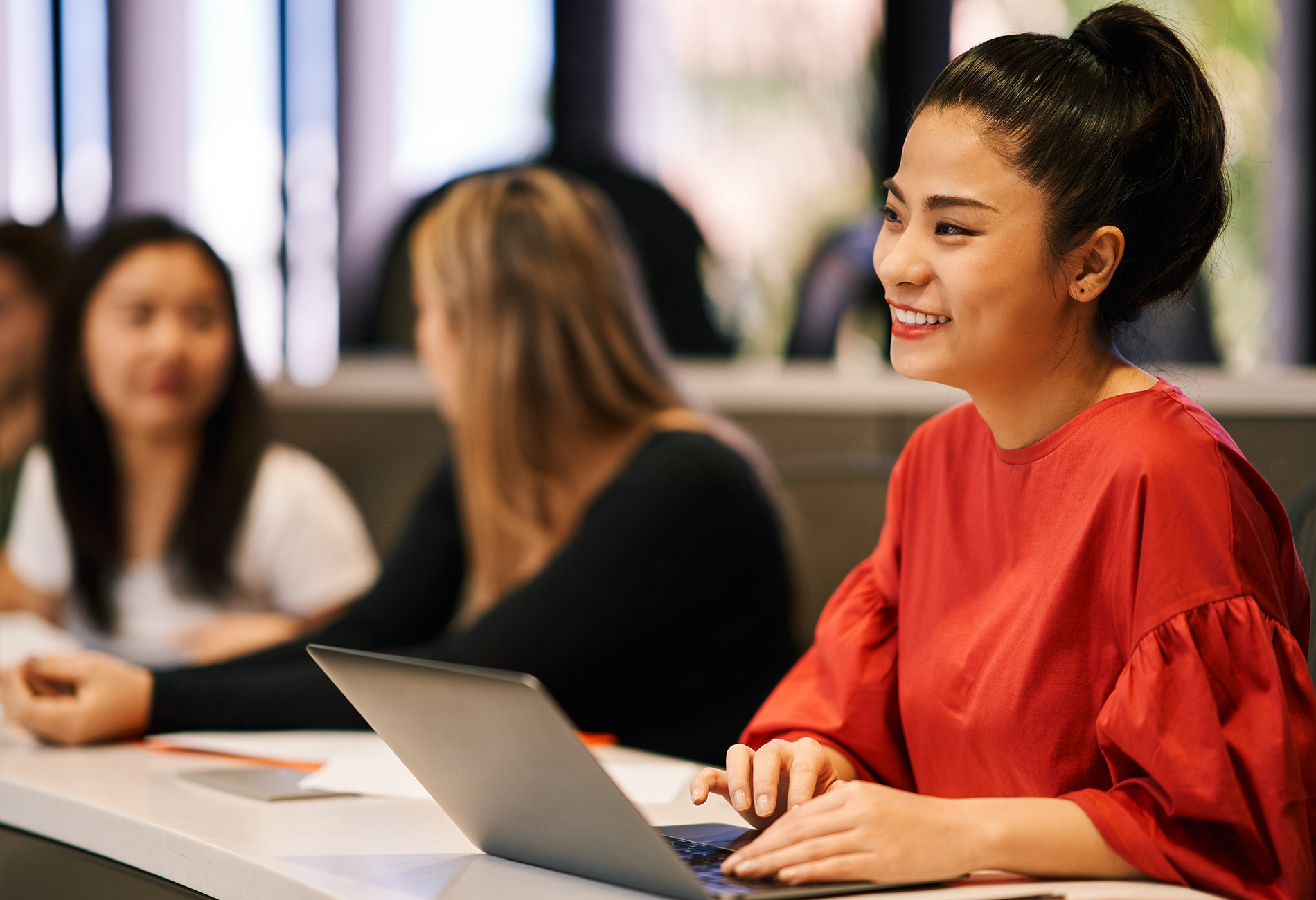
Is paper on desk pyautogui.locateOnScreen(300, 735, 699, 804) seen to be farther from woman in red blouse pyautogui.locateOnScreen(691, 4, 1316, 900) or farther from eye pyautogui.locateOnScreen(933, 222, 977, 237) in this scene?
eye pyautogui.locateOnScreen(933, 222, 977, 237)

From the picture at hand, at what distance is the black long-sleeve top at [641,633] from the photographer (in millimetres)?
1225

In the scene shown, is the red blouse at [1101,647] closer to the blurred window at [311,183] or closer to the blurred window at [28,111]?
the blurred window at [311,183]

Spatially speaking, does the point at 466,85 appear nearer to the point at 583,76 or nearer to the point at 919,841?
the point at 583,76

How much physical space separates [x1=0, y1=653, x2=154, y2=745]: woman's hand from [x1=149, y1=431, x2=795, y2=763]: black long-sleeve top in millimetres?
25

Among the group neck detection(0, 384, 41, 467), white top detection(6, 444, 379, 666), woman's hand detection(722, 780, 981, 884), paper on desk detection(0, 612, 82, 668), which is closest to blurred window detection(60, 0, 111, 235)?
neck detection(0, 384, 41, 467)

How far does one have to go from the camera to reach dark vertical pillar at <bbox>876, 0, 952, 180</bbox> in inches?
128

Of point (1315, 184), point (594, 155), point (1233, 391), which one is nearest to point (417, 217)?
point (594, 155)

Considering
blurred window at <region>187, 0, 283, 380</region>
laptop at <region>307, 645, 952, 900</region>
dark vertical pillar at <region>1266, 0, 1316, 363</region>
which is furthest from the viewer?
blurred window at <region>187, 0, 283, 380</region>

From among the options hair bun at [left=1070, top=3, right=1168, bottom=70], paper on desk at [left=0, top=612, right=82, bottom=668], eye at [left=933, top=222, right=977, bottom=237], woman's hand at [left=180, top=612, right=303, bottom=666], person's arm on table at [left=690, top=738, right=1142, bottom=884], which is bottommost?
woman's hand at [left=180, top=612, right=303, bottom=666]

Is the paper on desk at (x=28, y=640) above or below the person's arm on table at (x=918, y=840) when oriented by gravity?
below

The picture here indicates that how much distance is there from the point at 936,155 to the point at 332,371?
176cm

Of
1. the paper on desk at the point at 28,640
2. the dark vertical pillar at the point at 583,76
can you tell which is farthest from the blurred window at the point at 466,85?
the paper on desk at the point at 28,640

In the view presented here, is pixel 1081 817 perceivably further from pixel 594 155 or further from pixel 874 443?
Result: pixel 594 155

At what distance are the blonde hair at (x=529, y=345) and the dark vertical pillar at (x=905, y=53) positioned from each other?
1.85 metres
